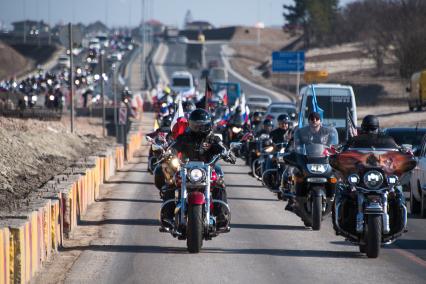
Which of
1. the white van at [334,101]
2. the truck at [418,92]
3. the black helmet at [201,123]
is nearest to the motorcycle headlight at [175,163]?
the black helmet at [201,123]

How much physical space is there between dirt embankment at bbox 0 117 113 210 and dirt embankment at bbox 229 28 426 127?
1698 cm

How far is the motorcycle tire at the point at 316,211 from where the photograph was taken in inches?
701

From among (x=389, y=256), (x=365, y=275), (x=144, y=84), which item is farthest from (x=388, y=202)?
(x=144, y=84)

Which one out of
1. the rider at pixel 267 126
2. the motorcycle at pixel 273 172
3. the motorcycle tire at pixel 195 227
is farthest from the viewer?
the rider at pixel 267 126

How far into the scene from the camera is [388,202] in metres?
15.2

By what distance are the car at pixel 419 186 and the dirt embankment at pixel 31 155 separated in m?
7.00

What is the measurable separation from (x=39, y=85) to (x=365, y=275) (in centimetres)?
7215

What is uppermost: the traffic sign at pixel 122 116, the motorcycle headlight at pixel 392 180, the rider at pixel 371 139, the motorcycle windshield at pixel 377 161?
the rider at pixel 371 139

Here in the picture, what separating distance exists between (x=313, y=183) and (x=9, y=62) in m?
67.4

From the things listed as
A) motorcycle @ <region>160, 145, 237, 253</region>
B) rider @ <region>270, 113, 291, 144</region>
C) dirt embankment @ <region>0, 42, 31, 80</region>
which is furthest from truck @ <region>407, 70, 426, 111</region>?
motorcycle @ <region>160, 145, 237, 253</region>

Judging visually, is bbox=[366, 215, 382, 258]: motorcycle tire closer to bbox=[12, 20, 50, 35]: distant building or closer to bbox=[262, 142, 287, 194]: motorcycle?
bbox=[262, 142, 287, 194]: motorcycle

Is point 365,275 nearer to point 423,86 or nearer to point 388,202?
point 388,202

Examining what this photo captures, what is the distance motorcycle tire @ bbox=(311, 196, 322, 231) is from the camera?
1780cm

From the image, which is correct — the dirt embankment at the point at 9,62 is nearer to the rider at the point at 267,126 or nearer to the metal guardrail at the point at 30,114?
the metal guardrail at the point at 30,114
